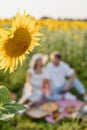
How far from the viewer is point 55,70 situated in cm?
629

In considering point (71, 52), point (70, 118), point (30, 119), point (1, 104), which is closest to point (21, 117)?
point (30, 119)

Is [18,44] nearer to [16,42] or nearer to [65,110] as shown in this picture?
[16,42]

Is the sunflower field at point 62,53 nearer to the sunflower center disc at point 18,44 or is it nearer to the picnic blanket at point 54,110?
the picnic blanket at point 54,110

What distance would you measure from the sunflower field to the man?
45 centimetres

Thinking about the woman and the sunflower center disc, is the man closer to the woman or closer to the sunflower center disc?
the woman

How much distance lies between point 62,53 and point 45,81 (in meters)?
2.34

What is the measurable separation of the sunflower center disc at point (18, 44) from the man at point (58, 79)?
4485 mm

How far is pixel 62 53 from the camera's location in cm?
820

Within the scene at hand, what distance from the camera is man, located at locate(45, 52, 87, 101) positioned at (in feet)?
19.8

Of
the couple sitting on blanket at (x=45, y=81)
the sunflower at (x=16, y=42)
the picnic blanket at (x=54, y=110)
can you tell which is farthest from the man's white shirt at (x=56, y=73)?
the sunflower at (x=16, y=42)

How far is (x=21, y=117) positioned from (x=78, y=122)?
0.56m

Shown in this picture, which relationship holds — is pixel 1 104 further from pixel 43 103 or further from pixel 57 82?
pixel 57 82

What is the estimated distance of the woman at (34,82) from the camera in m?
5.79

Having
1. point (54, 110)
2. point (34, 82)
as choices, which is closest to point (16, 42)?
point (54, 110)
